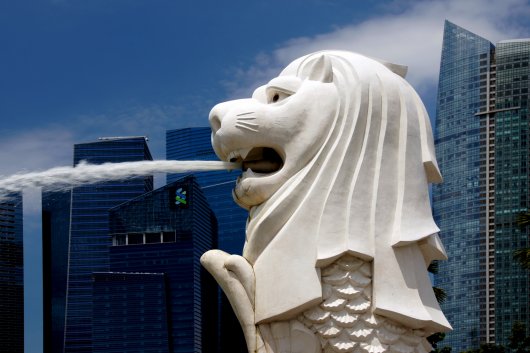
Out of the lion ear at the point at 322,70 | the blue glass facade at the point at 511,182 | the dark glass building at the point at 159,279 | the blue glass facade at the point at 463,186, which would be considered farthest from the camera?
the dark glass building at the point at 159,279

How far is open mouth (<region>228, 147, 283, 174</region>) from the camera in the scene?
52.7 feet

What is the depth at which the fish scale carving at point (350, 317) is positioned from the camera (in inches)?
604

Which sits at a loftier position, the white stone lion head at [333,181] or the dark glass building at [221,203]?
the dark glass building at [221,203]

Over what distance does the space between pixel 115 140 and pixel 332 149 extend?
219 feet

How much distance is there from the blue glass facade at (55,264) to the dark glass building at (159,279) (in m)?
3.87

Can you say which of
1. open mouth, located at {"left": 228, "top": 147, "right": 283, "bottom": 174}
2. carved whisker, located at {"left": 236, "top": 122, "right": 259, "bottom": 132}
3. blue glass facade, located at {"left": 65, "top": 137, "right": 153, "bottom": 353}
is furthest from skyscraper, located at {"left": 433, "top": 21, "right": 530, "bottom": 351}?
carved whisker, located at {"left": 236, "top": 122, "right": 259, "bottom": 132}

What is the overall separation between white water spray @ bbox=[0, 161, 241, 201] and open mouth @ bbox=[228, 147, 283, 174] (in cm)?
14

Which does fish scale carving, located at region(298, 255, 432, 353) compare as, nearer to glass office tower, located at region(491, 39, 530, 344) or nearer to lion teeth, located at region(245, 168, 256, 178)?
lion teeth, located at region(245, 168, 256, 178)

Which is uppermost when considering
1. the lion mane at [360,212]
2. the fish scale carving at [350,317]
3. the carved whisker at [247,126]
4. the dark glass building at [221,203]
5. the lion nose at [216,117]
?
the dark glass building at [221,203]

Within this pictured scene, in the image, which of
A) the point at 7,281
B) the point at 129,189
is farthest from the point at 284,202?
the point at 129,189

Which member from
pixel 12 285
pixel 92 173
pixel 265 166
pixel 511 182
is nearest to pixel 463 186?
pixel 511 182

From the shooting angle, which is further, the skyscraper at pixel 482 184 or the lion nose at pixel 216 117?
the skyscraper at pixel 482 184

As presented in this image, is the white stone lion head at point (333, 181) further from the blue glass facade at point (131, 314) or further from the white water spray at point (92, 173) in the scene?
the blue glass facade at point (131, 314)

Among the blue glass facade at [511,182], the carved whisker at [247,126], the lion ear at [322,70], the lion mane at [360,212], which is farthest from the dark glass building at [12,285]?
the lion mane at [360,212]
